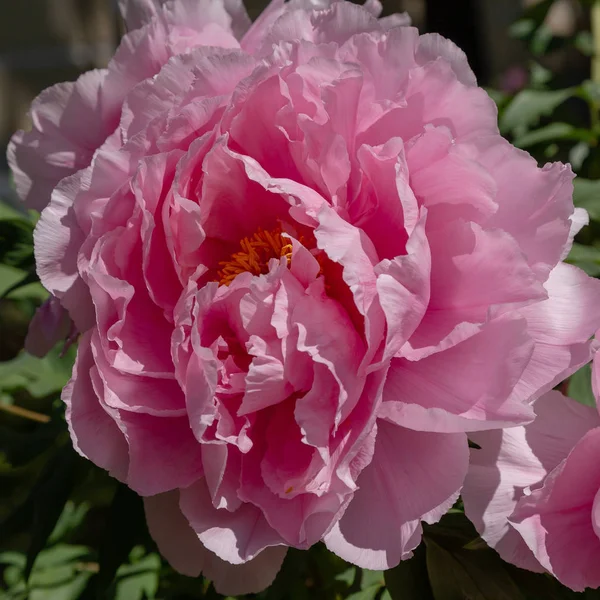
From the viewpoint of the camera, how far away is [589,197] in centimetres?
88

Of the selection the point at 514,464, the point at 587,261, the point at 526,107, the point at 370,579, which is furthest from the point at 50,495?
the point at 526,107

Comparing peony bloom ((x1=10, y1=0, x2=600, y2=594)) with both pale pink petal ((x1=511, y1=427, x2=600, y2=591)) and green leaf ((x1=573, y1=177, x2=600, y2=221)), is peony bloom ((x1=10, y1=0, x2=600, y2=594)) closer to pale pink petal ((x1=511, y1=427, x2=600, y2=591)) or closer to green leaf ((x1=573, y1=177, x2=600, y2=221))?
pale pink petal ((x1=511, y1=427, x2=600, y2=591))

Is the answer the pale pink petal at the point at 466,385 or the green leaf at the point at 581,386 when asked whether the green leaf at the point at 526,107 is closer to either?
the green leaf at the point at 581,386

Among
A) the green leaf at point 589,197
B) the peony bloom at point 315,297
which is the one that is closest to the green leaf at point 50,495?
the peony bloom at point 315,297

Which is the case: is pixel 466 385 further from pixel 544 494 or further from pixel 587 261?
pixel 587 261

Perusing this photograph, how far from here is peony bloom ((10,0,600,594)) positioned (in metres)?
0.46

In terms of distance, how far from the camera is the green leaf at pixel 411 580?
1.87 feet

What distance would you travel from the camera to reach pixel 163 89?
20.6 inches

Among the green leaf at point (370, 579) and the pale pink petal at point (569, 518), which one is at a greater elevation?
the pale pink petal at point (569, 518)

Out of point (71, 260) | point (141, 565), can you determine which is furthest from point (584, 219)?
point (141, 565)

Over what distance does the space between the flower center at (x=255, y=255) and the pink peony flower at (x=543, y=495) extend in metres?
0.21

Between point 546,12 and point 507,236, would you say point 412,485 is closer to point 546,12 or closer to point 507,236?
point 507,236

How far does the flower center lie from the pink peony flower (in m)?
0.21

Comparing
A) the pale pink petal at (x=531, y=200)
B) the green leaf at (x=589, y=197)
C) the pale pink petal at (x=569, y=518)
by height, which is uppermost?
the pale pink petal at (x=531, y=200)
